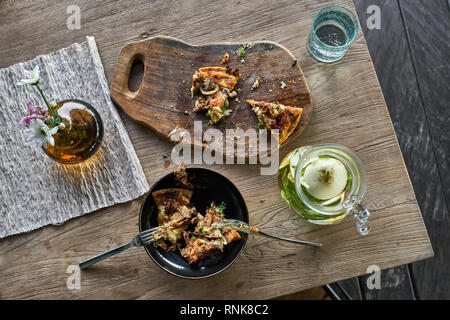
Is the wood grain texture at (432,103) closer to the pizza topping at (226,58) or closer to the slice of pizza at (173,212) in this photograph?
the pizza topping at (226,58)

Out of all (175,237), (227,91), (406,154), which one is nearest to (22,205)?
(175,237)

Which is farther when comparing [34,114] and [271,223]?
[271,223]

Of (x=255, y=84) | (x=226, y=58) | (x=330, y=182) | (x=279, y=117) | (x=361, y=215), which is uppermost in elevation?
(x=226, y=58)

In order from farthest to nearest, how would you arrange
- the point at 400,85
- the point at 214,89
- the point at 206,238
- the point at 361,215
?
the point at 400,85
the point at 214,89
the point at 206,238
the point at 361,215

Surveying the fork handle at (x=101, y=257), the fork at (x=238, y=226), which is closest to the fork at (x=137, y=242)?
the fork handle at (x=101, y=257)

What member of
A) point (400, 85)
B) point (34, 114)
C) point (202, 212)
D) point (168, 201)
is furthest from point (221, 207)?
point (400, 85)

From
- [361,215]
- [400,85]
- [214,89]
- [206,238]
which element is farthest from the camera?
[400,85]

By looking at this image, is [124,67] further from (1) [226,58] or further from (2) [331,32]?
(2) [331,32]
